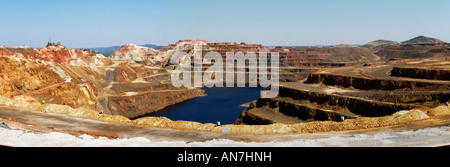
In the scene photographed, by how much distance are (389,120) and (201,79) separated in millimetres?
111361

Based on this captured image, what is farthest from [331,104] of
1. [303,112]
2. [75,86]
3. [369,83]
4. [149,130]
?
[75,86]

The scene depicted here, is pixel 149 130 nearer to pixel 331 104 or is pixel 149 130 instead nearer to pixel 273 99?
pixel 331 104

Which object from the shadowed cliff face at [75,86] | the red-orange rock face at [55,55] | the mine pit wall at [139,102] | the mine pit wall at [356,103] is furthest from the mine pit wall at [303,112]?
the red-orange rock face at [55,55]

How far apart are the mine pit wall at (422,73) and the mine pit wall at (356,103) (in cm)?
1876

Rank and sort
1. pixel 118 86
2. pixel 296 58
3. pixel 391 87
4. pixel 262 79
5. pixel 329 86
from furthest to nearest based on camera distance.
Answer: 1. pixel 296 58
2. pixel 262 79
3. pixel 118 86
4. pixel 329 86
5. pixel 391 87

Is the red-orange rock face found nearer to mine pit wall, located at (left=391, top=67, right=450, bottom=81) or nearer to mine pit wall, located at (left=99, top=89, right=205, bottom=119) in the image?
mine pit wall, located at (left=99, top=89, right=205, bottom=119)

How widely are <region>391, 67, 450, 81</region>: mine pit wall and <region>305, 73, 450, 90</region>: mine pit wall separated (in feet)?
21.0

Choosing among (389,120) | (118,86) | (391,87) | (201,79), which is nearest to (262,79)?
(201,79)

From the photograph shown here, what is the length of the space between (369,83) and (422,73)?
1038 cm

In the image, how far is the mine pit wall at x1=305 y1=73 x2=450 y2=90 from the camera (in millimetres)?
49906

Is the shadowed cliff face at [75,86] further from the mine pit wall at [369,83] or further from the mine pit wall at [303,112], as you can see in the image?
the mine pit wall at [369,83]

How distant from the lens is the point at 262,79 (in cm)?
13100

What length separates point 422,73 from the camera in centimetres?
5616
